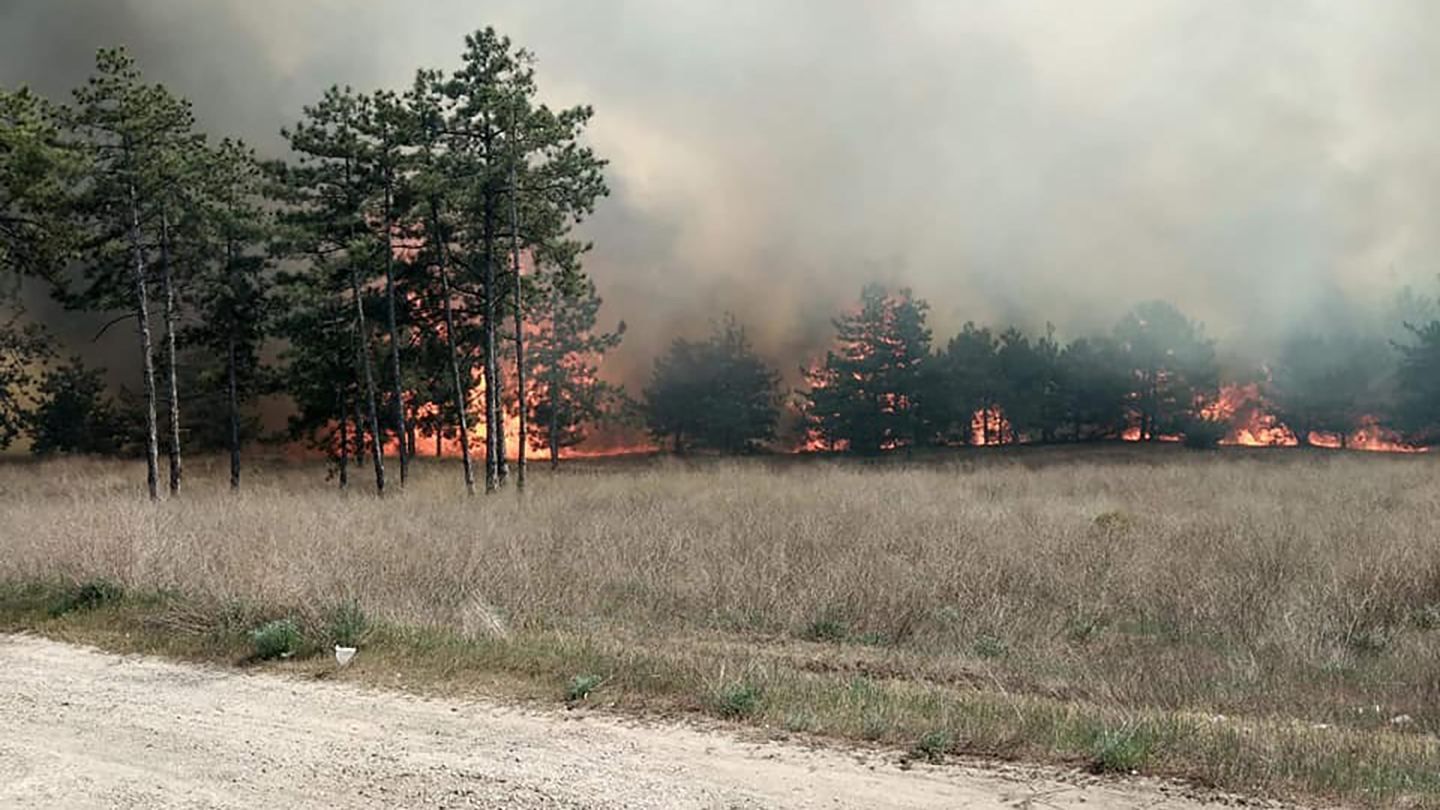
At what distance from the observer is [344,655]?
28.8 ft

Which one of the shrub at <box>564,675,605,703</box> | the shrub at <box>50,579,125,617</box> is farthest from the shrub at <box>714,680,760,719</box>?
the shrub at <box>50,579,125,617</box>

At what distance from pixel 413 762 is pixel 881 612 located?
21.0ft

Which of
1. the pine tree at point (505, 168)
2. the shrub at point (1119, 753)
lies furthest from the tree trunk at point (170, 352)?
the shrub at point (1119, 753)

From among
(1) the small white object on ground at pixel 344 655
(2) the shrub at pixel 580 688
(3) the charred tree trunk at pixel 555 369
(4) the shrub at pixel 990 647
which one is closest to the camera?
(2) the shrub at pixel 580 688

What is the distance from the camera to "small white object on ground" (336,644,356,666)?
870 centimetres

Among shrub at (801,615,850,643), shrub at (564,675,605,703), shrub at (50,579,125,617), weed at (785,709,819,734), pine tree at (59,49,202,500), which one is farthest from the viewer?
pine tree at (59,49,202,500)

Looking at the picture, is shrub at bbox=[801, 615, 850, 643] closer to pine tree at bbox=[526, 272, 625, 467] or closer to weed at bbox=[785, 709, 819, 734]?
weed at bbox=[785, 709, 819, 734]

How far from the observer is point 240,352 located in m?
40.6

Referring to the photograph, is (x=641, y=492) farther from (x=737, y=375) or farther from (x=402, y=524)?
(x=737, y=375)

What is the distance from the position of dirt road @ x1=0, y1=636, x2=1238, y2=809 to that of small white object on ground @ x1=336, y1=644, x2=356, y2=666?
821 millimetres

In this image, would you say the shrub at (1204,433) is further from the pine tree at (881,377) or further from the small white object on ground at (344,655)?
the small white object on ground at (344,655)

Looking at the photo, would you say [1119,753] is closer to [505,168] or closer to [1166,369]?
[505,168]

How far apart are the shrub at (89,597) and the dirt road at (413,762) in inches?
154

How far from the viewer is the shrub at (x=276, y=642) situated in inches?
358
